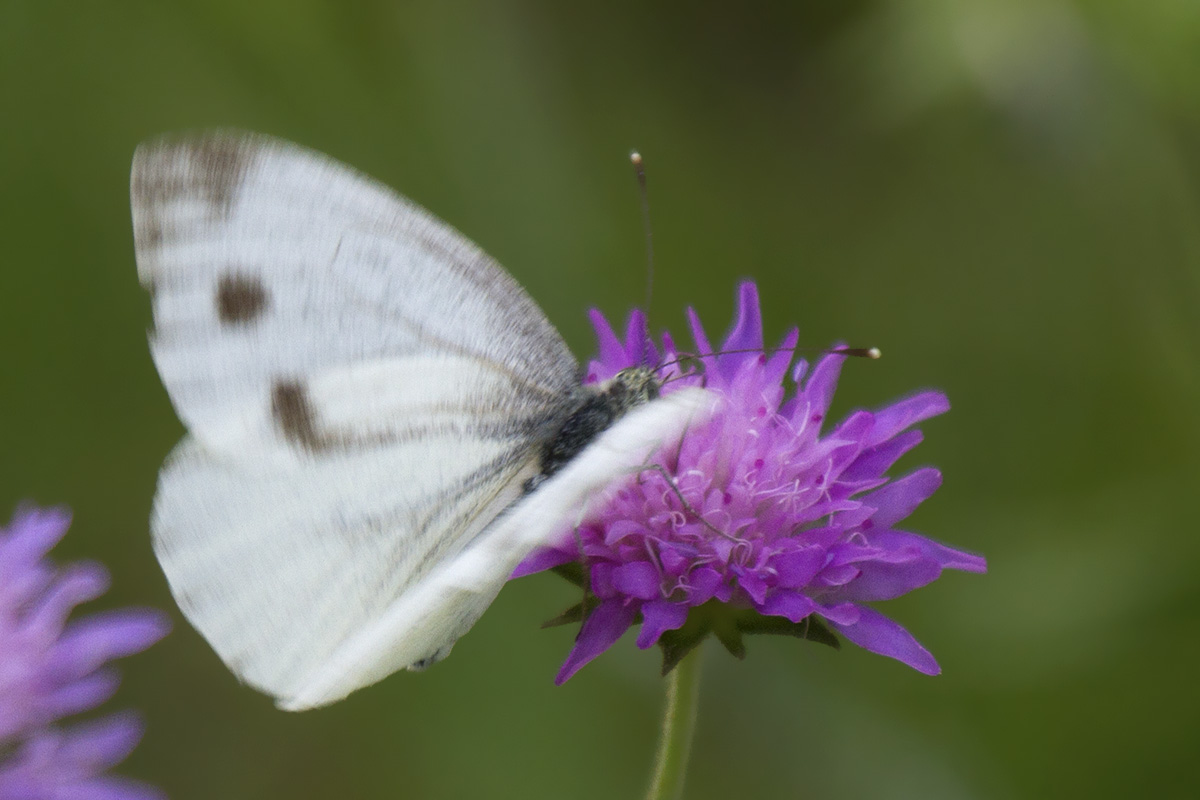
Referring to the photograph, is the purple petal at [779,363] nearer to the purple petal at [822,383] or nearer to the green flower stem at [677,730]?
the purple petal at [822,383]

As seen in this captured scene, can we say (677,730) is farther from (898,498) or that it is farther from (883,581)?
(898,498)

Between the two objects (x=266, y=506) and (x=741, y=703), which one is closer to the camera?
(x=266, y=506)

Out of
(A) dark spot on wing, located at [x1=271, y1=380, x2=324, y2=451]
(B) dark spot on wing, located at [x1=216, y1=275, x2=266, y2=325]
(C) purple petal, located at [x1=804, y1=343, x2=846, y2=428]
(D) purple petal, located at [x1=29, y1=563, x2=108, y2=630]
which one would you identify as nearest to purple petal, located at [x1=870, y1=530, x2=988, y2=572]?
(C) purple petal, located at [x1=804, y1=343, x2=846, y2=428]

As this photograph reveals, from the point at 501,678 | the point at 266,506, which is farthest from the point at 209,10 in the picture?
the point at 266,506

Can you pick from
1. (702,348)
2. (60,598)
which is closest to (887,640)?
(702,348)

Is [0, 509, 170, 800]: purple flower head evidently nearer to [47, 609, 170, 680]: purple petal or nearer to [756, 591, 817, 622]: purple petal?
[47, 609, 170, 680]: purple petal

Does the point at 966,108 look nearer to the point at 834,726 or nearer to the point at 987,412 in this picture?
the point at 987,412
